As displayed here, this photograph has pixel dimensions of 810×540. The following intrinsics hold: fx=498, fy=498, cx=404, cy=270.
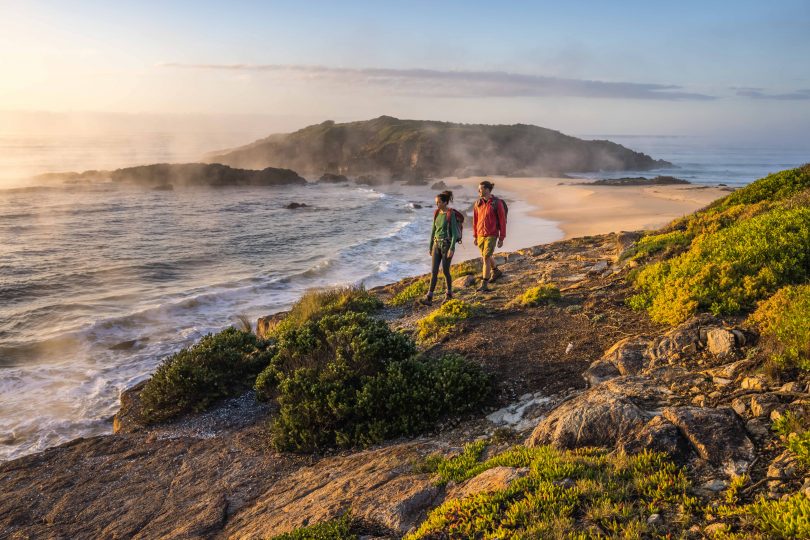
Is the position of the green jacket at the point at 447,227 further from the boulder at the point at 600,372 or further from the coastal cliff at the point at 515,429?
the boulder at the point at 600,372

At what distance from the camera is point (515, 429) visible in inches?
210

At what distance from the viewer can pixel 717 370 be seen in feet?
17.0

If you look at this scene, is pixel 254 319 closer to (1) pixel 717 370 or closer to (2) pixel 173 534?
(2) pixel 173 534

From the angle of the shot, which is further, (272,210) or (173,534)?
(272,210)

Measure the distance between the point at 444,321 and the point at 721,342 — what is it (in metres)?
4.43

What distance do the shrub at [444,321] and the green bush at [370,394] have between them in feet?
4.70

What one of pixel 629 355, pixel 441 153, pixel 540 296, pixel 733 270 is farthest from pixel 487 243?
pixel 441 153

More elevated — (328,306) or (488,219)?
(488,219)

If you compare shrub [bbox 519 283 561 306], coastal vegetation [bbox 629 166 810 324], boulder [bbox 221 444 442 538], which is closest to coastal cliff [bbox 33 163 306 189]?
shrub [bbox 519 283 561 306]

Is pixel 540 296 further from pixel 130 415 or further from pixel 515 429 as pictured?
pixel 130 415

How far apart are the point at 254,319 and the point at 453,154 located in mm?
67051

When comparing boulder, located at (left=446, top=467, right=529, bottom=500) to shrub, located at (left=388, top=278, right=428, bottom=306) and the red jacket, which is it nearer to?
Answer: the red jacket

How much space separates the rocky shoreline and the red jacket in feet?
8.04

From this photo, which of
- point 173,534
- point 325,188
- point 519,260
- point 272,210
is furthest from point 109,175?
point 173,534
